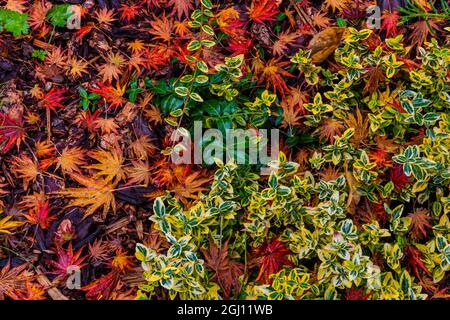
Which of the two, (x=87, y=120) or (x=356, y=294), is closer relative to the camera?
(x=356, y=294)

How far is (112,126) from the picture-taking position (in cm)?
174

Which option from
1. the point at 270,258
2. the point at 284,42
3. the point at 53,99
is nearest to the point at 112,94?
the point at 53,99

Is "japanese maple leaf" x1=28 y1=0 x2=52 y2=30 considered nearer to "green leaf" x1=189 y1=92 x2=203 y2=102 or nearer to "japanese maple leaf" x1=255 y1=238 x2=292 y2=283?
"green leaf" x1=189 y1=92 x2=203 y2=102

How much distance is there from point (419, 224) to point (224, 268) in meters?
0.68

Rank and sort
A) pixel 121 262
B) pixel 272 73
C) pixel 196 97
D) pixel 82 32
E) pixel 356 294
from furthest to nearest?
1. pixel 82 32
2. pixel 272 73
3. pixel 196 97
4. pixel 121 262
5. pixel 356 294

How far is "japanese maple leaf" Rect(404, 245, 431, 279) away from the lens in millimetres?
1544

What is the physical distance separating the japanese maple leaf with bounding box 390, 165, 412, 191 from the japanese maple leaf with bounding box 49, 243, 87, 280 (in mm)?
1106

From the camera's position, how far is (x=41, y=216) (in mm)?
1638

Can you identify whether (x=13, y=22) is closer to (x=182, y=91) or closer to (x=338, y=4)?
(x=182, y=91)

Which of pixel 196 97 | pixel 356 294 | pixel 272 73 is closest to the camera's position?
pixel 356 294

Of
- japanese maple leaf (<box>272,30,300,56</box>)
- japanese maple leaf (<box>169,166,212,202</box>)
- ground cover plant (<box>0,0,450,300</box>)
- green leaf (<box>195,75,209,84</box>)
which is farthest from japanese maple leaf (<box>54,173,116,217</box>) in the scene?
japanese maple leaf (<box>272,30,300,56</box>)

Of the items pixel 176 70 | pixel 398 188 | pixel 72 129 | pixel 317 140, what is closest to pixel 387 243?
pixel 398 188

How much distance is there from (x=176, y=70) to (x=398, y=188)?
0.94 metres

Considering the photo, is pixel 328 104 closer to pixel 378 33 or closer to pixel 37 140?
pixel 378 33
